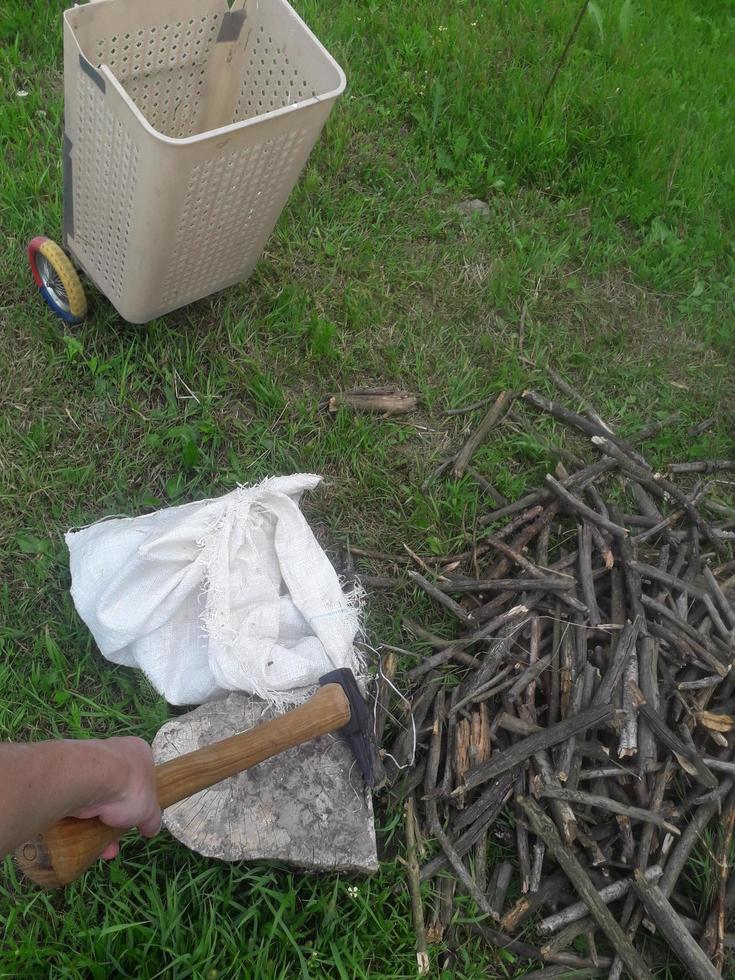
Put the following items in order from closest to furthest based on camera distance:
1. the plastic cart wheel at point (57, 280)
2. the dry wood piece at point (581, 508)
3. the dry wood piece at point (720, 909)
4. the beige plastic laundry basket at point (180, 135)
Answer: the dry wood piece at point (720, 909)
the beige plastic laundry basket at point (180, 135)
the dry wood piece at point (581, 508)
the plastic cart wheel at point (57, 280)

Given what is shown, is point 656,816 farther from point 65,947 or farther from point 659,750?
point 65,947

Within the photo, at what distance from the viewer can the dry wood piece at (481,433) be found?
306cm

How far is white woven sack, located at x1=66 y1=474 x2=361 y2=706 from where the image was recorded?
241cm

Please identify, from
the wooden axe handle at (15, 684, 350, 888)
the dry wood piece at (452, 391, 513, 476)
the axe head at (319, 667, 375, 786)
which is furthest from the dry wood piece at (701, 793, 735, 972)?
the dry wood piece at (452, 391, 513, 476)

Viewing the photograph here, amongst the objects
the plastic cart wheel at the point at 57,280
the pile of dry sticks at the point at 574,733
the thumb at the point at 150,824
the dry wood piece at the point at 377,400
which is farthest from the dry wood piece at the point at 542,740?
the plastic cart wheel at the point at 57,280

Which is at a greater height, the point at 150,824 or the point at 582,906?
the point at 150,824

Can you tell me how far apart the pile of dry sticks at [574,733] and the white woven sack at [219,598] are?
0.90ft

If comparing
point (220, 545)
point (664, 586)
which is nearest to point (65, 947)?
point (220, 545)

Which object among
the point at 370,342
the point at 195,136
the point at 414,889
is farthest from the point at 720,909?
the point at 195,136

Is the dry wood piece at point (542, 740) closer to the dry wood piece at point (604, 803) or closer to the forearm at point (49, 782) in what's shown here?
the dry wood piece at point (604, 803)

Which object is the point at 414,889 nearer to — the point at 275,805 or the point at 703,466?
the point at 275,805

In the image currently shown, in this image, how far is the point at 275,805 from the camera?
222 cm

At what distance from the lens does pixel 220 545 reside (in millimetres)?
2461

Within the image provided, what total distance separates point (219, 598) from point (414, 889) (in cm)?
98
